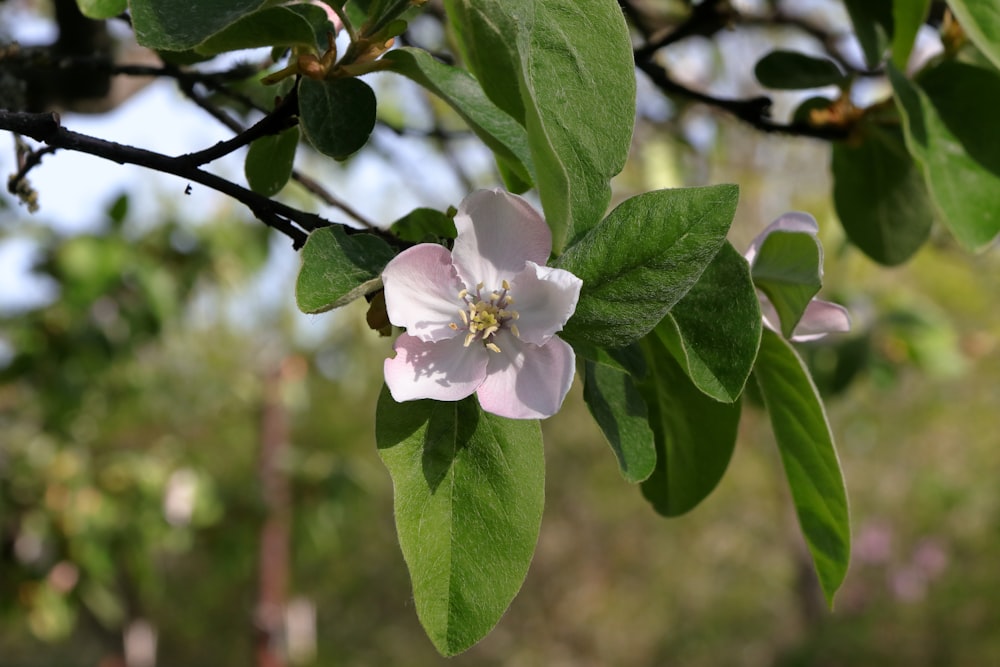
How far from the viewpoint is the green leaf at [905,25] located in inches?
24.2

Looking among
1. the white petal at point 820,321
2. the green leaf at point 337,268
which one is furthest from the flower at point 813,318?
the green leaf at point 337,268

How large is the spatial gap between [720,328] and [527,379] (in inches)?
3.3

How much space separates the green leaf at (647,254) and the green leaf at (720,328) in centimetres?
4

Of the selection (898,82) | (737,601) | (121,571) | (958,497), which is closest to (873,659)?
(958,497)

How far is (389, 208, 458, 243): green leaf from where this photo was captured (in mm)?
454

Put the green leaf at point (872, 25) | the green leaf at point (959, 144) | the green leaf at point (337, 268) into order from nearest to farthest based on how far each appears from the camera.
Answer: the green leaf at point (337, 268)
the green leaf at point (959, 144)
the green leaf at point (872, 25)

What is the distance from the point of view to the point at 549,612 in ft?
22.9

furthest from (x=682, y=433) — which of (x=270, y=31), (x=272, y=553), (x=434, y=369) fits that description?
(x=272, y=553)

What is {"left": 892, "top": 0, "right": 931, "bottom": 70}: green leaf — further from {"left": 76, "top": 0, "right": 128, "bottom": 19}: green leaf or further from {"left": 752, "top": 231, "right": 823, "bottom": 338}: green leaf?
{"left": 76, "top": 0, "right": 128, "bottom": 19}: green leaf

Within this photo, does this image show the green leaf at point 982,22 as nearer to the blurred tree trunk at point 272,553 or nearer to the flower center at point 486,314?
the flower center at point 486,314

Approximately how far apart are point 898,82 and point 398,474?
407 mm

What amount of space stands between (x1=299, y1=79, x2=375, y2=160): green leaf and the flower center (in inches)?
3.3

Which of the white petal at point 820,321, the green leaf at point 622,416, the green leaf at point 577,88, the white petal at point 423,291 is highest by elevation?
the green leaf at point 577,88

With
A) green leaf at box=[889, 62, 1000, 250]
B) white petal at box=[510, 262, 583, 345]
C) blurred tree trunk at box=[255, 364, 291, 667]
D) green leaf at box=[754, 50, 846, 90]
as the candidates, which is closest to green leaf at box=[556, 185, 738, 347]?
white petal at box=[510, 262, 583, 345]
